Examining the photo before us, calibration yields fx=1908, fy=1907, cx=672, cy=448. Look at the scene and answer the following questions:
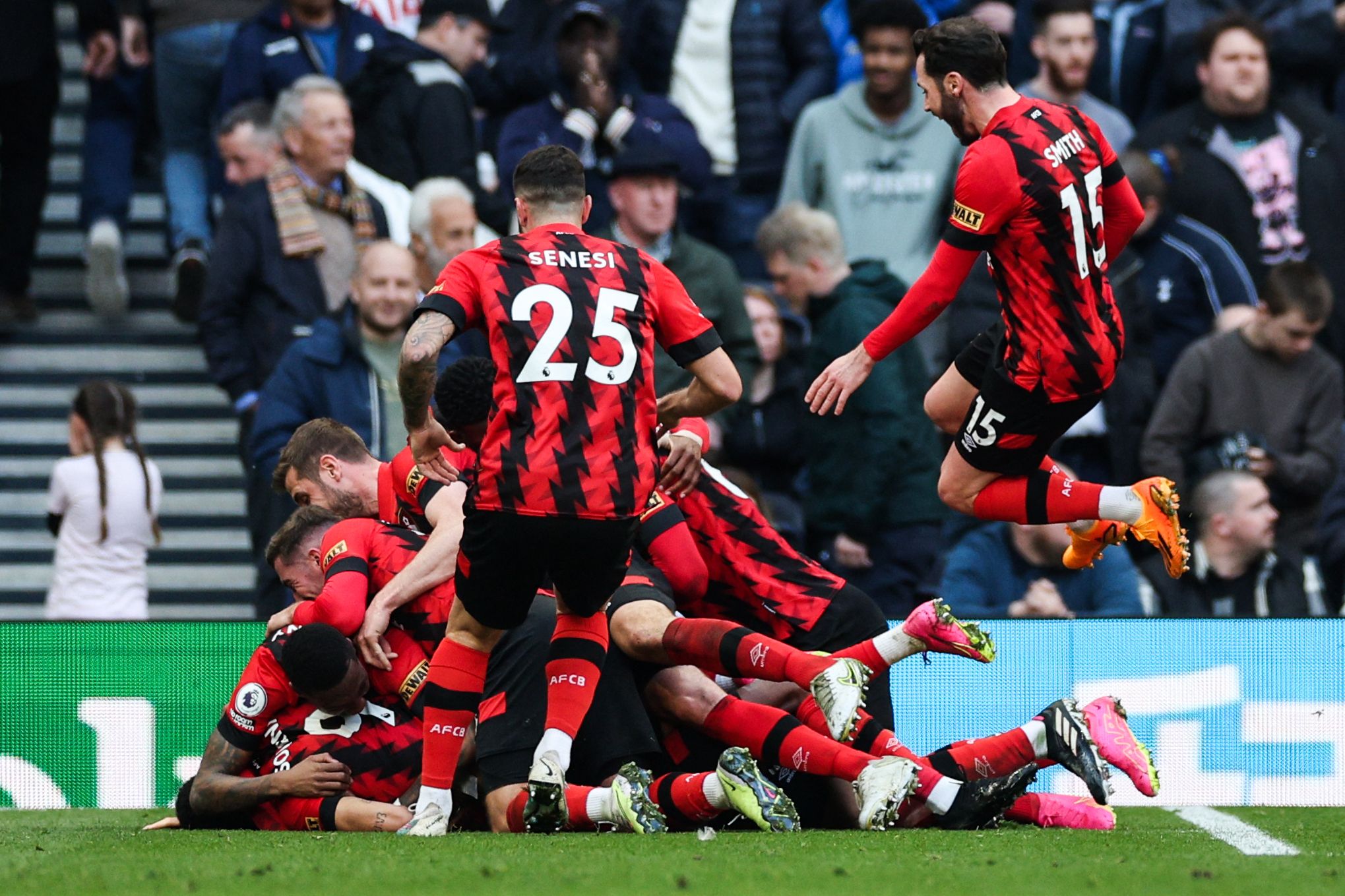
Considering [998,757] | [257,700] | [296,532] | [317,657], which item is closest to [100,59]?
[296,532]

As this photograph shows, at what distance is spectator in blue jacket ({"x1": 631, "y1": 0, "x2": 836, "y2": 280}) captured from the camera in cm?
1092

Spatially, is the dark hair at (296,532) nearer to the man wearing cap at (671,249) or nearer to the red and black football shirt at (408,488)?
the red and black football shirt at (408,488)

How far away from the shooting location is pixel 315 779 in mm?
6566

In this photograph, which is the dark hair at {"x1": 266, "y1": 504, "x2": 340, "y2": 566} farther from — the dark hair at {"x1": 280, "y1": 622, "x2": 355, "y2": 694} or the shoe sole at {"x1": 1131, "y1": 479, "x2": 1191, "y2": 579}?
the shoe sole at {"x1": 1131, "y1": 479, "x2": 1191, "y2": 579}

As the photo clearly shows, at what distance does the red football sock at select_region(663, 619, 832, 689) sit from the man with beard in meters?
5.08

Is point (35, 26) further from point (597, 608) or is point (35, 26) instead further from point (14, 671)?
point (597, 608)

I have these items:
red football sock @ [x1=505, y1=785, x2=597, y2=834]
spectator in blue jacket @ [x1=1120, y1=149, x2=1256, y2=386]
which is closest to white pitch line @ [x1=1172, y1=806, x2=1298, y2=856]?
red football sock @ [x1=505, y1=785, x2=597, y2=834]

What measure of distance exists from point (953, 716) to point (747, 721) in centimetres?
178

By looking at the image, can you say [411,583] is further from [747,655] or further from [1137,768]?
[1137,768]

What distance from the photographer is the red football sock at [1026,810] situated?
6582 millimetres

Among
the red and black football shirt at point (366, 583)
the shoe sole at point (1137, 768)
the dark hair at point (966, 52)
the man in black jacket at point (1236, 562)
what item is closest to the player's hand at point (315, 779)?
the red and black football shirt at point (366, 583)

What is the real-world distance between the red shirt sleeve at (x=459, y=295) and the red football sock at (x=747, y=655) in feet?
4.23

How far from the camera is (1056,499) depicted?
6.66m

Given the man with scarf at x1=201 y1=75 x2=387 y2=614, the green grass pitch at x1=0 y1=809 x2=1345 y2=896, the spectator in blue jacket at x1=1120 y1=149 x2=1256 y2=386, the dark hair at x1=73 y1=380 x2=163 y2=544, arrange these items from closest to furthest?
1. the green grass pitch at x1=0 y1=809 x2=1345 y2=896
2. the dark hair at x1=73 y1=380 x2=163 y2=544
3. the man with scarf at x1=201 y1=75 x2=387 y2=614
4. the spectator in blue jacket at x1=1120 y1=149 x2=1256 y2=386
